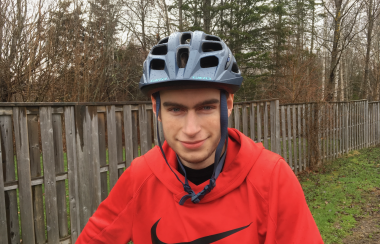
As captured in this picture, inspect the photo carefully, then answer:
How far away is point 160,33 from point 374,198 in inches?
550

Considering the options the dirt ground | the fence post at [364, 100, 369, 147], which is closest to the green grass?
the dirt ground

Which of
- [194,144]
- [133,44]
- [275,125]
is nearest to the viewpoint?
[194,144]

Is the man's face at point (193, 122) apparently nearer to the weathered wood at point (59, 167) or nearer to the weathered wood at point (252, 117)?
the weathered wood at point (59, 167)

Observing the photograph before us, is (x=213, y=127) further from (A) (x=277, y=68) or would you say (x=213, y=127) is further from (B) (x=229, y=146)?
(A) (x=277, y=68)

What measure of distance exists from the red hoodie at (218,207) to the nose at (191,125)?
29 centimetres

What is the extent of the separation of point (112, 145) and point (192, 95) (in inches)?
110

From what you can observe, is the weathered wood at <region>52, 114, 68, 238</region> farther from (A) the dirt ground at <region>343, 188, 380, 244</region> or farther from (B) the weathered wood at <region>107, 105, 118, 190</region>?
(A) the dirt ground at <region>343, 188, 380, 244</region>

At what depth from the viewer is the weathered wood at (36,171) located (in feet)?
10.6

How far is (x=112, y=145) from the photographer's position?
13.1 ft

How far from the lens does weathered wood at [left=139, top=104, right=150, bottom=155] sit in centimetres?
429

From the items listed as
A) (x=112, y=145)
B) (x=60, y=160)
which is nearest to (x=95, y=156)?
(x=112, y=145)

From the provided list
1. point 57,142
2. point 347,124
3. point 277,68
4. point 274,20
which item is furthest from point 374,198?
point 274,20

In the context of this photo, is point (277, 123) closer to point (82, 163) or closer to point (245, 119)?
point (245, 119)

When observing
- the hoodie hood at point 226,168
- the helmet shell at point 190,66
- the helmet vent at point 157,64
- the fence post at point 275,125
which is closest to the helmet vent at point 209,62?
the helmet shell at point 190,66
